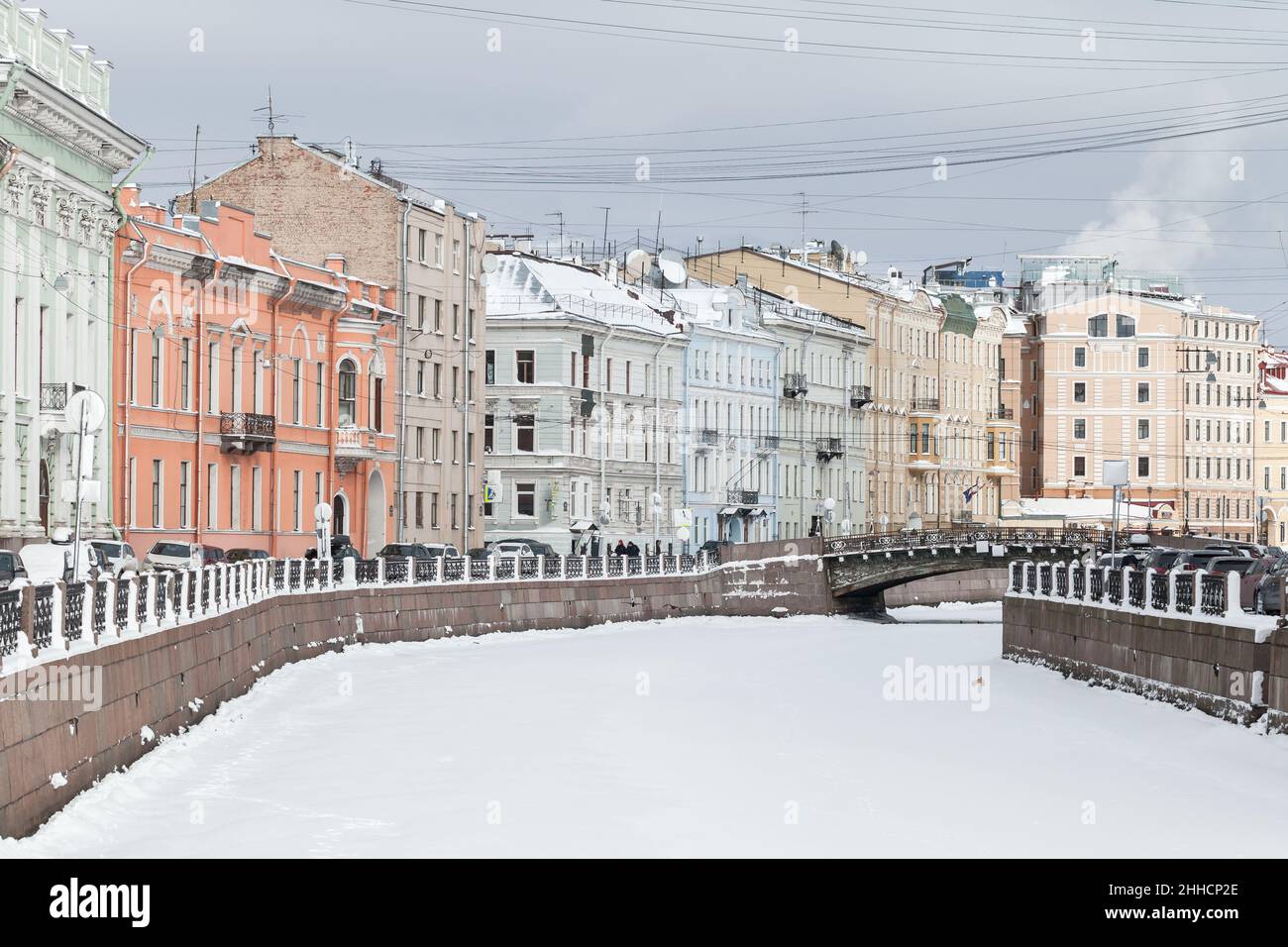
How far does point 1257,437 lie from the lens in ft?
468

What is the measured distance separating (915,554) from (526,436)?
45.3ft

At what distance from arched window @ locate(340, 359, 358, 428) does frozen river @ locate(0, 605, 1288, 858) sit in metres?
22.9

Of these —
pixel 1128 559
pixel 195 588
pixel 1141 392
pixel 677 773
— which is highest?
pixel 1141 392

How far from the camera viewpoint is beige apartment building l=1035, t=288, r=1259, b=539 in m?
134

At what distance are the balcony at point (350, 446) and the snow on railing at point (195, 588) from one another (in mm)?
7728

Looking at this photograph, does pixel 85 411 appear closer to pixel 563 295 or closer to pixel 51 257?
pixel 51 257

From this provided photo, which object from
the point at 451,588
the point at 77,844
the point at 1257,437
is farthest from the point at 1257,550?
the point at 1257,437

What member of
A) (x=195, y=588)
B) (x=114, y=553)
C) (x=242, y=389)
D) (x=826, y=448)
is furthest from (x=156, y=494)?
(x=826, y=448)

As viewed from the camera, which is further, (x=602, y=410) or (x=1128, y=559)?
(x=602, y=410)

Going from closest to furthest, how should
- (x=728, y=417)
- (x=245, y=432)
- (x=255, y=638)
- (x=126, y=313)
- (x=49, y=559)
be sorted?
(x=255, y=638) → (x=49, y=559) → (x=126, y=313) → (x=245, y=432) → (x=728, y=417)

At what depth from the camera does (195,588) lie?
3188 centimetres

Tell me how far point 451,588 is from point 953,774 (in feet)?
92.7

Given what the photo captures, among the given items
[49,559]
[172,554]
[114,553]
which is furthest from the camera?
[172,554]

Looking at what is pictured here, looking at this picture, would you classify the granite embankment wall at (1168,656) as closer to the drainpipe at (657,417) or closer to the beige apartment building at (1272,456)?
the drainpipe at (657,417)
